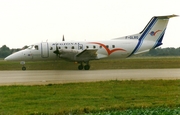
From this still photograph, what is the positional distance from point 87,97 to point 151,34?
65.6ft

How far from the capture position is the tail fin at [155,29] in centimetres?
2981

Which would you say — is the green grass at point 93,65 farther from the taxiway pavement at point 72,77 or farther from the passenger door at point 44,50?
the taxiway pavement at point 72,77

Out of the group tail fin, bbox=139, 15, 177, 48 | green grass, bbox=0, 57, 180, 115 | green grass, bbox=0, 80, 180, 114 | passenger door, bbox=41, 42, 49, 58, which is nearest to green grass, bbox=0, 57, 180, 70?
passenger door, bbox=41, 42, 49, 58

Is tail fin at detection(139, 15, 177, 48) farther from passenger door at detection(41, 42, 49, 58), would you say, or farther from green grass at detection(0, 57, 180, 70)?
passenger door at detection(41, 42, 49, 58)

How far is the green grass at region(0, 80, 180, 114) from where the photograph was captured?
9.50 metres

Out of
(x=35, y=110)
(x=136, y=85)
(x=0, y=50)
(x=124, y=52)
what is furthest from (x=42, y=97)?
(x=0, y=50)

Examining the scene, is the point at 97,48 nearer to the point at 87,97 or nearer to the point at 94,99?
the point at 87,97

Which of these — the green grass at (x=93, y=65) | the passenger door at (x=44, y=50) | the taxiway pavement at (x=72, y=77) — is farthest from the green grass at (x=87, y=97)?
the green grass at (x=93, y=65)

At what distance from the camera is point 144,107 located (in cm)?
950

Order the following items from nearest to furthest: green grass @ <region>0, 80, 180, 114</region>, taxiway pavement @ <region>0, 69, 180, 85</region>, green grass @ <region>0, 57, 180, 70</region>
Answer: green grass @ <region>0, 80, 180, 114</region> → taxiway pavement @ <region>0, 69, 180, 85</region> → green grass @ <region>0, 57, 180, 70</region>

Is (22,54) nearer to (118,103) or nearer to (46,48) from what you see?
(46,48)

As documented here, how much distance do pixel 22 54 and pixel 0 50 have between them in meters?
48.5

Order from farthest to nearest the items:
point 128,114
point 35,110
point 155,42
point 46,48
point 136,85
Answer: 1. point 155,42
2. point 46,48
3. point 136,85
4. point 35,110
5. point 128,114

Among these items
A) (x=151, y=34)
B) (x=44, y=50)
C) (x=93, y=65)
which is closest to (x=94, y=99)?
(x=44, y=50)
